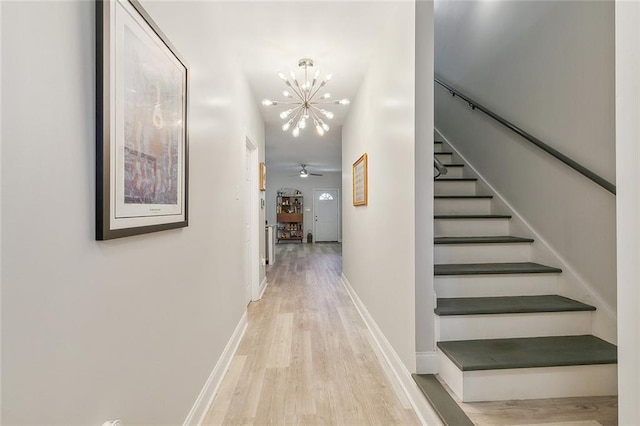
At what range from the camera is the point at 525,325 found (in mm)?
1854

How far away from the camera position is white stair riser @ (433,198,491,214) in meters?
2.88

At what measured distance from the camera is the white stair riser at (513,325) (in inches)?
71.9

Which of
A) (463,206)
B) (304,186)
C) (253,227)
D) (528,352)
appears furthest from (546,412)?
(304,186)

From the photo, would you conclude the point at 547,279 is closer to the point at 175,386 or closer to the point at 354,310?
the point at 354,310

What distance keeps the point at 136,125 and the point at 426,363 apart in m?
1.87

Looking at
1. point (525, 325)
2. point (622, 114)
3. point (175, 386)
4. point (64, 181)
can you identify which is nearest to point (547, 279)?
point (525, 325)

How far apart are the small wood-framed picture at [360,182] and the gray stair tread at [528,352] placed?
1.68m

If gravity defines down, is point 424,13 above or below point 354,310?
above

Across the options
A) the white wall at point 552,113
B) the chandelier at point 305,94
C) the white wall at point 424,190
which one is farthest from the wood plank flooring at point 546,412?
the chandelier at point 305,94

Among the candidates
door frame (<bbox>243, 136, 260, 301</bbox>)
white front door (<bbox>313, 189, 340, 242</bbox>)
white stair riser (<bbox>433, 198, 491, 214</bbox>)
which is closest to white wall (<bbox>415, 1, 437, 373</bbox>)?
white stair riser (<bbox>433, 198, 491, 214</bbox>)

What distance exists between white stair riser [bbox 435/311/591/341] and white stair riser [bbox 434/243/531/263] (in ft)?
1.90

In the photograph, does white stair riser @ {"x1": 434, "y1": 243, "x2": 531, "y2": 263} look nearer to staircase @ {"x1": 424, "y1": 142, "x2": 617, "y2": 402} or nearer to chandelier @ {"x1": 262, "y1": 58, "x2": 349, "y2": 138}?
staircase @ {"x1": 424, "y1": 142, "x2": 617, "y2": 402}

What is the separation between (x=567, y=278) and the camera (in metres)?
2.07

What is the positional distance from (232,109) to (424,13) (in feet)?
5.14
